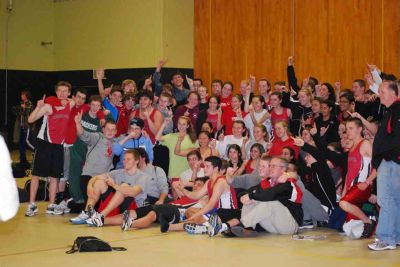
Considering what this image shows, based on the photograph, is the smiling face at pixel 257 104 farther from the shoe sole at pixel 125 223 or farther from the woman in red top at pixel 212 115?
the shoe sole at pixel 125 223

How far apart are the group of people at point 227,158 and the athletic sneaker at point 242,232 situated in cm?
1

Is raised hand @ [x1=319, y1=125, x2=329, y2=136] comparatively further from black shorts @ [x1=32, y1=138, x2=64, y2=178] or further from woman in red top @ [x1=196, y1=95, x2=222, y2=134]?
black shorts @ [x1=32, y1=138, x2=64, y2=178]

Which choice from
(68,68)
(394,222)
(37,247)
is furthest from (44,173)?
(68,68)

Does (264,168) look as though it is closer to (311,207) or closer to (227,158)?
(311,207)

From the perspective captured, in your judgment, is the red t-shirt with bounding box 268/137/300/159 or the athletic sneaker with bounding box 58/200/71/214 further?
the athletic sneaker with bounding box 58/200/71/214

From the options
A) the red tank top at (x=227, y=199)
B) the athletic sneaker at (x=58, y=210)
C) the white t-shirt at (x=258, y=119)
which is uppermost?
the white t-shirt at (x=258, y=119)

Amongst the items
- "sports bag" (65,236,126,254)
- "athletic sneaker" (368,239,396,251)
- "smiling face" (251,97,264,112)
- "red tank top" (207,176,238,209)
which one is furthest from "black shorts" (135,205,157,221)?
"athletic sneaker" (368,239,396,251)

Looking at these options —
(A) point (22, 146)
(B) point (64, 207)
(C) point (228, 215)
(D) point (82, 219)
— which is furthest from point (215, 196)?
(A) point (22, 146)

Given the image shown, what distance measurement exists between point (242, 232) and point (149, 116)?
3.36m

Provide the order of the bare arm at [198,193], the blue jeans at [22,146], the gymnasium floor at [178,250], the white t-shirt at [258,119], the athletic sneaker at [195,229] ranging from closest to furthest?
the gymnasium floor at [178,250]
the athletic sneaker at [195,229]
the bare arm at [198,193]
the white t-shirt at [258,119]
the blue jeans at [22,146]

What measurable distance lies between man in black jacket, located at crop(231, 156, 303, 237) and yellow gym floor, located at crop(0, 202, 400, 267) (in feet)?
0.57

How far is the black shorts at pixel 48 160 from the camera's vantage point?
34.2 feet

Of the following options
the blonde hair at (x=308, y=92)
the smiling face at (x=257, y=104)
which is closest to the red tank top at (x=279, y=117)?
the smiling face at (x=257, y=104)

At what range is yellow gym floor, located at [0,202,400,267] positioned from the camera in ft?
22.7
